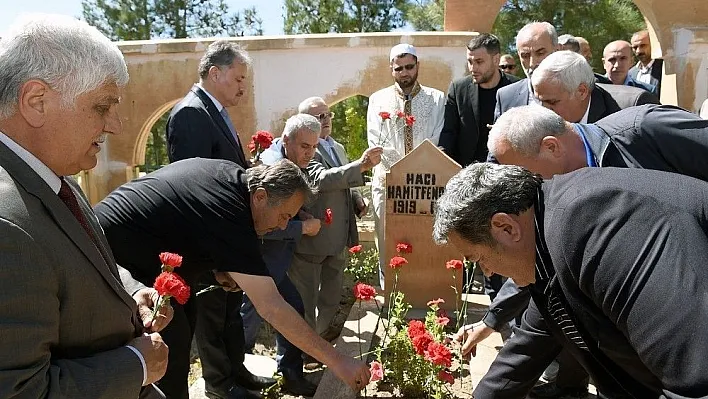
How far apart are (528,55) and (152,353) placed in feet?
12.0

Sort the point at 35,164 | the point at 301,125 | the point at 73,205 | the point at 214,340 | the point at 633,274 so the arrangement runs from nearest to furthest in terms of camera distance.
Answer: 1. the point at 633,274
2. the point at 35,164
3. the point at 73,205
4. the point at 214,340
5. the point at 301,125

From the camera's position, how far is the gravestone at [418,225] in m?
4.65

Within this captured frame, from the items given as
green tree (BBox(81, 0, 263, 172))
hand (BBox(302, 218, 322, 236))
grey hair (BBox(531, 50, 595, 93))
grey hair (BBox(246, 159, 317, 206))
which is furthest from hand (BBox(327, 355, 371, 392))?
green tree (BBox(81, 0, 263, 172))

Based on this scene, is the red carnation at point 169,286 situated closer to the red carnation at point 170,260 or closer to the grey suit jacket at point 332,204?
the red carnation at point 170,260

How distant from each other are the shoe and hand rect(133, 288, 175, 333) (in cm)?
182

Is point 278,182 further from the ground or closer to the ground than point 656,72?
closer to the ground

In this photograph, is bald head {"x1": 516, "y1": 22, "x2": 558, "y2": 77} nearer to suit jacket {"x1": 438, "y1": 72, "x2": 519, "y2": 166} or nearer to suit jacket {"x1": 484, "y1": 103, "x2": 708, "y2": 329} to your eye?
suit jacket {"x1": 438, "y1": 72, "x2": 519, "y2": 166}

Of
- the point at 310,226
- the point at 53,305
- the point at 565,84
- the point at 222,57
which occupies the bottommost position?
the point at 310,226

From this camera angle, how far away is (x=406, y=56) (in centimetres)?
509

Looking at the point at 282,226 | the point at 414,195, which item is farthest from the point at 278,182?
the point at 414,195

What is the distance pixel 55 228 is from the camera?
4.52 ft

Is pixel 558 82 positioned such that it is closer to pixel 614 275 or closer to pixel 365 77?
pixel 614 275

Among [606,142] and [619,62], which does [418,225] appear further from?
[619,62]

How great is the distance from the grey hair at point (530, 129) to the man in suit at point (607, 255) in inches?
28.0
